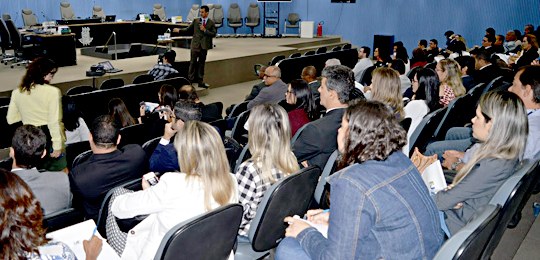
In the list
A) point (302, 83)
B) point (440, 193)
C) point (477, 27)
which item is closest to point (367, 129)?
point (440, 193)

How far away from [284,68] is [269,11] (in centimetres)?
765

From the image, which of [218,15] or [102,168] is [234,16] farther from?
[102,168]

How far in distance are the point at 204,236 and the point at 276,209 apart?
564 millimetres

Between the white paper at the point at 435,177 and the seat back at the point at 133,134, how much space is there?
91.2 inches

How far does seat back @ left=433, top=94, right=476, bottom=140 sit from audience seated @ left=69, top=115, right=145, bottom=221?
283cm

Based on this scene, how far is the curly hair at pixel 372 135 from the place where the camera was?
6.21ft

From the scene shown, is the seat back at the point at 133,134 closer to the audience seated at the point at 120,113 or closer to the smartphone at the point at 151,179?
the audience seated at the point at 120,113

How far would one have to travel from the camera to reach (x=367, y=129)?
75.5 inches

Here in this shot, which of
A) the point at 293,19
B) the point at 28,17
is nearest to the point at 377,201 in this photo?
the point at 293,19

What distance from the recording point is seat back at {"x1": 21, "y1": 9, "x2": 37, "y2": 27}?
543 inches

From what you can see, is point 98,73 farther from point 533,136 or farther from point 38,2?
point 38,2

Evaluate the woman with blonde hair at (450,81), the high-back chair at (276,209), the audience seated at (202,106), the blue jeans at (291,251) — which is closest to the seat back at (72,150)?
the audience seated at (202,106)

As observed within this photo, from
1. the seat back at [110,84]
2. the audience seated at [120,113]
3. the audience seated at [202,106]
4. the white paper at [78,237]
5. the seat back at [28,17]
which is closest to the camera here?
the white paper at [78,237]

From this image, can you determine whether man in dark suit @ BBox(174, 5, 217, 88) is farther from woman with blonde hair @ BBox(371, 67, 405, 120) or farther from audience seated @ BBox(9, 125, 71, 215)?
audience seated @ BBox(9, 125, 71, 215)
